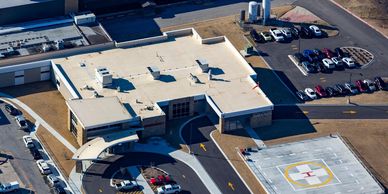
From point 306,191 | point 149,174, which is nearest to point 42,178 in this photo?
point 149,174

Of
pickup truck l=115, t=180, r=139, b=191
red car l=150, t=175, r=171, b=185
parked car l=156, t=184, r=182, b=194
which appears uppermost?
red car l=150, t=175, r=171, b=185

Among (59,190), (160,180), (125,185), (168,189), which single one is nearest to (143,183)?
(160,180)

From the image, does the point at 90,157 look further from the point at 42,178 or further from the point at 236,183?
the point at 236,183

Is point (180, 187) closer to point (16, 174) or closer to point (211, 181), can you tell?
point (211, 181)

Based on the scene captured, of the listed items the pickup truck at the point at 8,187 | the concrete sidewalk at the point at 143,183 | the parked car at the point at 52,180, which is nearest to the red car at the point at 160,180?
the concrete sidewalk at the point at 143,183

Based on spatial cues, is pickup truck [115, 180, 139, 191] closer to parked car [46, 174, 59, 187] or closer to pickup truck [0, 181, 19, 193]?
parked car [46, 174, 59, 187]

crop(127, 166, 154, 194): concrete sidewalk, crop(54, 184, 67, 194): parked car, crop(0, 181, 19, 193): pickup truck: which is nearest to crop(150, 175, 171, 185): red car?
crop(127, 166, 154, 194): concrete sidewalk

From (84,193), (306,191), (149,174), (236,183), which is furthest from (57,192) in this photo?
(306,191)

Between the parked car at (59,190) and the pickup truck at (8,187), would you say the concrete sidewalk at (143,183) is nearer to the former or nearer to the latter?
the parked car at (59,190)
